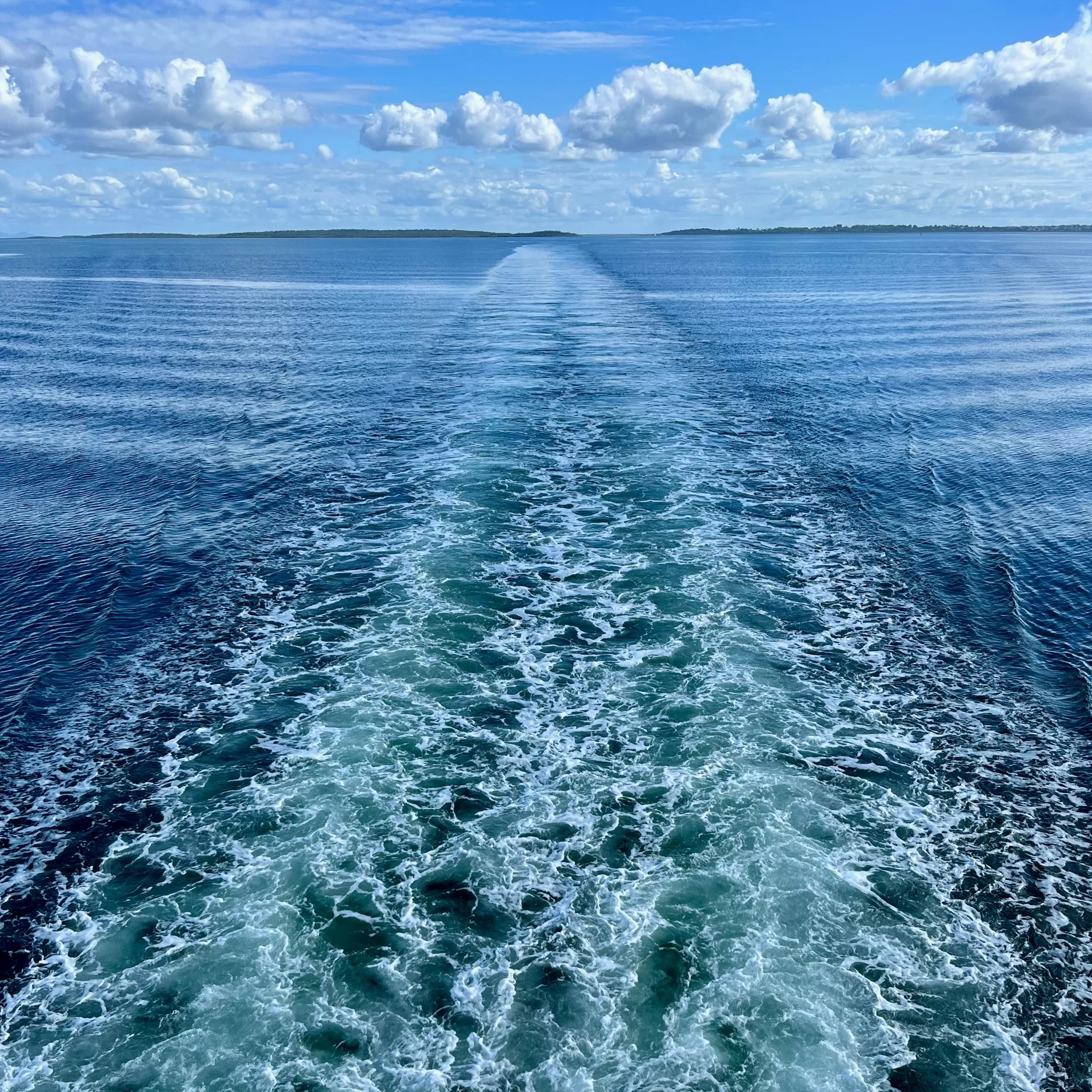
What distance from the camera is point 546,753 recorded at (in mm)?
24094

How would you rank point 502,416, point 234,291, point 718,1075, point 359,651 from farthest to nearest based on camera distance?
point 234,291 → point 502,416 → point 359,651 → point 718,1075

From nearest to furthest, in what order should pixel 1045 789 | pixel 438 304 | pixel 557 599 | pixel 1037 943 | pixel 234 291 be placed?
pixel 1037 943 → pixel 1045 789 → pixel 557 599 → pixel 438 304 → pixel 234 291

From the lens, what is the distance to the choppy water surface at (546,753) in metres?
16.4

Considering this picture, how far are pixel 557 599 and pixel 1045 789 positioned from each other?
16992 mm

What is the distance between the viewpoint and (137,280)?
162 meters

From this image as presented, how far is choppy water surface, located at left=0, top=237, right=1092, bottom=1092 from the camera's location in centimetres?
1636

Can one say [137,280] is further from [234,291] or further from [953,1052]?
[953,1052]

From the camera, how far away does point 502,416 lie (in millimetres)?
55656

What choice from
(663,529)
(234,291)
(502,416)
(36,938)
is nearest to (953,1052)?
(36,938)

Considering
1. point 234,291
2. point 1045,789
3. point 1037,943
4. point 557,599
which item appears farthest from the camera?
point 234,291

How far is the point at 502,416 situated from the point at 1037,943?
142ft

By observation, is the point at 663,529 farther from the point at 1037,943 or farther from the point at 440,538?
the point at 1037,943

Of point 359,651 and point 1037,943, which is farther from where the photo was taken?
point 359,651

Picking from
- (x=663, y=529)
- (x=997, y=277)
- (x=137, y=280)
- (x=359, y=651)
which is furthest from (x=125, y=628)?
(x=997, y=277)
